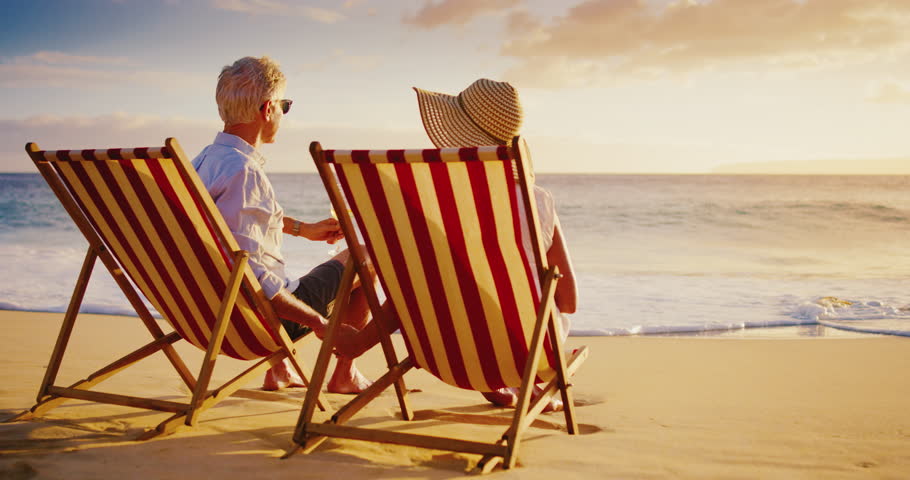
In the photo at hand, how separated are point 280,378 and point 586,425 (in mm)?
1536

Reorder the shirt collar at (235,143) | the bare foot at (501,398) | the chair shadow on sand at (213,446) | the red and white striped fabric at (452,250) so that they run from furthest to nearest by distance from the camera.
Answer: the bare foot at (501,398), the shirt collar at (235,143), the chair shadow on sand at (213,446), the red and white striped fabric at (452,250)

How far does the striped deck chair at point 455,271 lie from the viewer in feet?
7.04

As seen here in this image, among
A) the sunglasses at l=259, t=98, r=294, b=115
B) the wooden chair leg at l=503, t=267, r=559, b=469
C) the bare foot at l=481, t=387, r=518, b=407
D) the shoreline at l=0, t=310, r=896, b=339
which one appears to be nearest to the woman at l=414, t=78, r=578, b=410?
the wooden chair leg at l=503, t=267, r=559, b=469

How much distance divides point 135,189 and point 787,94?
1102 inches

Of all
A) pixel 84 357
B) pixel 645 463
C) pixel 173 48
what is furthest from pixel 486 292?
pixel 173 48

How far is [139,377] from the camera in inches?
150

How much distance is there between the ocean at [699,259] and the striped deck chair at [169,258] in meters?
3.59

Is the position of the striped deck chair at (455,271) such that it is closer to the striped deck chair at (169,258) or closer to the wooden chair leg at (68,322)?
the striped deck chair at (169,258)

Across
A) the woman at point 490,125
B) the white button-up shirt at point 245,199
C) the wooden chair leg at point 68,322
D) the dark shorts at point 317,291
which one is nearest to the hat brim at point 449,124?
the woman at point 490,125

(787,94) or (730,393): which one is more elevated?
(787,94)

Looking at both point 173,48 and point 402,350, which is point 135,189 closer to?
point 402,350

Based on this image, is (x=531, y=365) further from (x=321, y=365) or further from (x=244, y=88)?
(x=244, y=88)

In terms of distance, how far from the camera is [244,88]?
2.78 m

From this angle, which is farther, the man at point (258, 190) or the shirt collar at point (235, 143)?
the shirt collar at point (235, 143)
